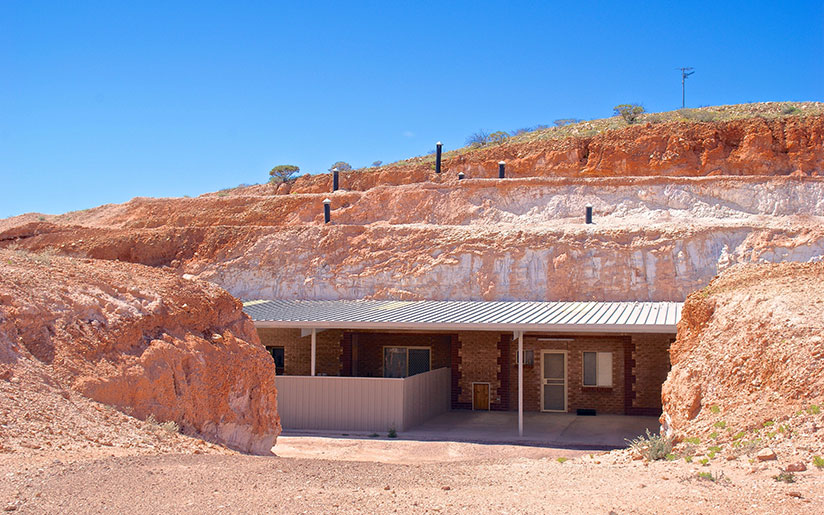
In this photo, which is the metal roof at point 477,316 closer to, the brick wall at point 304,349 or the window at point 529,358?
the brick wall at point 304,349

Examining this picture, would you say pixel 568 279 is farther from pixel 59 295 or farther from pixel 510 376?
pixel 59 295

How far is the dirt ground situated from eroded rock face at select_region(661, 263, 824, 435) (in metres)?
1.25

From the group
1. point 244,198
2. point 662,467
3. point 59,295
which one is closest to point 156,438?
point 59,295

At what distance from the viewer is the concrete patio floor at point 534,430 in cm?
1585

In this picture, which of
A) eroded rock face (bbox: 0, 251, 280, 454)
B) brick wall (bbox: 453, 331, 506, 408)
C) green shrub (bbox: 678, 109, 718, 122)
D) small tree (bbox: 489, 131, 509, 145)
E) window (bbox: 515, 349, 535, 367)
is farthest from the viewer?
small tree (bbox: 489, 131, 509, 145)

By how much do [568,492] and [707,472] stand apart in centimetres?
117

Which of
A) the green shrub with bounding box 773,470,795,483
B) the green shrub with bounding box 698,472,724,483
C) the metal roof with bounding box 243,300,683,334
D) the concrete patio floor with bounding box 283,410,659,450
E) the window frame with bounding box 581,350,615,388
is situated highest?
the metal roof with bounding box 243,300,683,334

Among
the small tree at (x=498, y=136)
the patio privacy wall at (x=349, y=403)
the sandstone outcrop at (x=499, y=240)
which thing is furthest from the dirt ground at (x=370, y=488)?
the small tree at (x=498, y=136)

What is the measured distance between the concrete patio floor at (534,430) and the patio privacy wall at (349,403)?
28 cm

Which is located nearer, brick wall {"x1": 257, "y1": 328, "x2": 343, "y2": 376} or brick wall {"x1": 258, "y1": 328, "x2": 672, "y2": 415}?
brick wall {"x1": 258, "y1": 328, "x2": 672, "y2": 415}

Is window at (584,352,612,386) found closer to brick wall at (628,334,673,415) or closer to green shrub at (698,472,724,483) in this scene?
brick wall at (628,334,673,415)

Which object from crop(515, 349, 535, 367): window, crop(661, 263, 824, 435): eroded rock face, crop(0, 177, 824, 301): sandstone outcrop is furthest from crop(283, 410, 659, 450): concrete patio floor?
crop(661, 263, 824, 435): eroded rock face

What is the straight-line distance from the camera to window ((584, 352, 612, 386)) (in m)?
19.7

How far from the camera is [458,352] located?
67.4 feet
